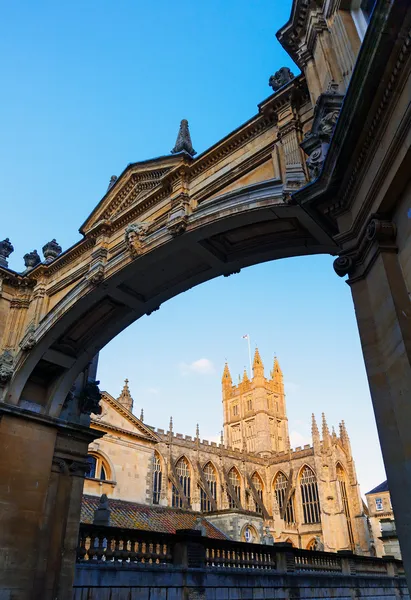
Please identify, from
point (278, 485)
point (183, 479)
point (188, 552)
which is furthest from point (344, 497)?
point (188, 552)

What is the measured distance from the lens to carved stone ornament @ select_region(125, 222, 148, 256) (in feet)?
31.9

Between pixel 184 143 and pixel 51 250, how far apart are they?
5282 mm

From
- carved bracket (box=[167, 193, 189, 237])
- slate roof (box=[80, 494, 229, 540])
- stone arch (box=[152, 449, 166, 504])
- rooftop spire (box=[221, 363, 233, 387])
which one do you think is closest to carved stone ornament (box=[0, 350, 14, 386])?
carved bracket (box=[167, 193, 189, 237])

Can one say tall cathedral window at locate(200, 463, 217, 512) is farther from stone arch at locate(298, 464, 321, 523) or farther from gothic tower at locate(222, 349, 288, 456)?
gothic tower at locate(222, 349, 288, 456)

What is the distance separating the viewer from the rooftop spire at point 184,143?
32.2ft

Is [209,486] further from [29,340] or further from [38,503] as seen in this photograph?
[29,340]

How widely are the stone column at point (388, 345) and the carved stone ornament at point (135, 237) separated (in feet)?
16.0

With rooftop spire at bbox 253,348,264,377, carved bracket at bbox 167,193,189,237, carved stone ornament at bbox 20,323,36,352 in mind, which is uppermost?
rooftop spire at bbox 253,348,264,377

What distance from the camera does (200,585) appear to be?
38.9 feet

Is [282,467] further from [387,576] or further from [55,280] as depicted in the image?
[55,280]

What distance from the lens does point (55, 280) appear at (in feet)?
40.1

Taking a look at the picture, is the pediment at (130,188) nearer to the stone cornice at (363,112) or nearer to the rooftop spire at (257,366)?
the stone cornice at (363,112)

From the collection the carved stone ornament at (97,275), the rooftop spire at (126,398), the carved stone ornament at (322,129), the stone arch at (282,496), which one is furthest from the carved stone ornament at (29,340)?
the stone arch at (282,496)

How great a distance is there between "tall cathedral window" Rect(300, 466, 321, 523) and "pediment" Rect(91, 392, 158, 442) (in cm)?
3545
